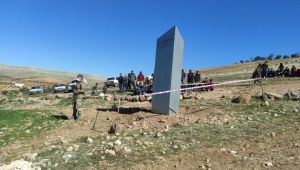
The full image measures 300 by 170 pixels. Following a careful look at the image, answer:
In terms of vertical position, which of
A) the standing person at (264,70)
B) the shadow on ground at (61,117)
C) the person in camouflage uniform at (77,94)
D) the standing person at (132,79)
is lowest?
the shadow on ground at (61,117)

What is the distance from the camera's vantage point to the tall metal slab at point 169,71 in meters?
16.7

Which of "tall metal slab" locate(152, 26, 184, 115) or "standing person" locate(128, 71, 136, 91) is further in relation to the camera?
"standing person" locate(128, 71, 136, 91)

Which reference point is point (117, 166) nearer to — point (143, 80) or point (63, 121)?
point (63, 121)

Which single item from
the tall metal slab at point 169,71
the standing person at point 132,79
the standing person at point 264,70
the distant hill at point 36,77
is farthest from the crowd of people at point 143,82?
the distant hill at point 36,77

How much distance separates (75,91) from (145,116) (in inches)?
135

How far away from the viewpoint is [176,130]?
14.2m

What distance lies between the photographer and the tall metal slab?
16703 mm

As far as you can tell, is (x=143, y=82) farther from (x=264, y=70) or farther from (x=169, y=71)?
(x=169, y=71)

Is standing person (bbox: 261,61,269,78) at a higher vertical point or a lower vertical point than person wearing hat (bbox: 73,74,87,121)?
higher

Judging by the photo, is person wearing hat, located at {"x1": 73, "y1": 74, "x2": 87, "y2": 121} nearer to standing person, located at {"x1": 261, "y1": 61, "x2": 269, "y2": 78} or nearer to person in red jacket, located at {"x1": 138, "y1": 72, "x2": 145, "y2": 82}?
person in red jacket, located at {"x1": 138, "y1": 72, "x2": 145, "y2": 82}

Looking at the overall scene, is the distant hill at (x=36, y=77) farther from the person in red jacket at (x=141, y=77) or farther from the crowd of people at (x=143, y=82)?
→ the person in red jacket at (x=141, y=77)

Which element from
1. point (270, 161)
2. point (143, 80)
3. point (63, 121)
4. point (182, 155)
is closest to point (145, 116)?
point (63, 121)

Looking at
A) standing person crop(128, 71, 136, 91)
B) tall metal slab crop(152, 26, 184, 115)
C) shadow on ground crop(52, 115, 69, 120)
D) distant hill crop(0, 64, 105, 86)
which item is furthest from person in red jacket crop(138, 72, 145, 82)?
distant hill crop(0, 64, 105, 86)

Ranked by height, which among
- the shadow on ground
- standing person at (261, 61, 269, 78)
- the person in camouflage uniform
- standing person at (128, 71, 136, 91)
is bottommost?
the shadow on ground
